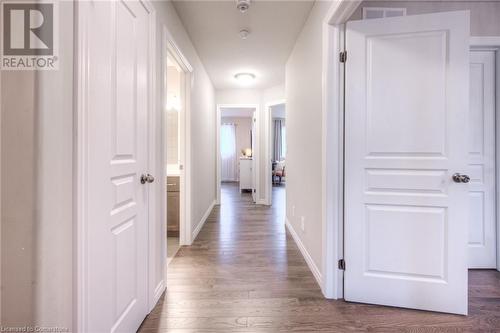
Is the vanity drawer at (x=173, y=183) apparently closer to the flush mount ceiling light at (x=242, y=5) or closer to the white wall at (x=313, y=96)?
the white wall at (x=313, y=96)

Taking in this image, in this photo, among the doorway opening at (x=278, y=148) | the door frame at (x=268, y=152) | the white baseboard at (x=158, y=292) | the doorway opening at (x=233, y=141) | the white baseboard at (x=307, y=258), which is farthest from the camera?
the doorway opening at (x=233, y=141)

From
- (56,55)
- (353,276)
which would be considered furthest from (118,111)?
(353,276)

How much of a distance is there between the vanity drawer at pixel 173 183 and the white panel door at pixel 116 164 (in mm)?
1404

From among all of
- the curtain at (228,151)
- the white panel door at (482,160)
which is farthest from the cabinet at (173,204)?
the curtain at (228,151)

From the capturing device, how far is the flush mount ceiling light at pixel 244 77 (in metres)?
3.97

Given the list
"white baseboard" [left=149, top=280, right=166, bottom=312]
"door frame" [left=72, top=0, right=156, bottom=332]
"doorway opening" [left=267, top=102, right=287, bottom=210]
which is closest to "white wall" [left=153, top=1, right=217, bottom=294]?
"white baseboard" [left=149, top=280, right=166, bottom=312]

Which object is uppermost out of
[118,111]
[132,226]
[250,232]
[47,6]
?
[47,6]

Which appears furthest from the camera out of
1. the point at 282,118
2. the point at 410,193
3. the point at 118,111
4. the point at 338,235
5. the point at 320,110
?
the point at 282,118

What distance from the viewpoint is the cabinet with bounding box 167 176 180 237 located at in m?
2.90

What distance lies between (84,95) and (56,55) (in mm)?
155

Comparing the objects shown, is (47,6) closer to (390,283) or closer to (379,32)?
(379,32)

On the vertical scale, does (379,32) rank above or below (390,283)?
above

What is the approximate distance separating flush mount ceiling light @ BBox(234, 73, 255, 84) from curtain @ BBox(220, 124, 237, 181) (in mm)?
4401

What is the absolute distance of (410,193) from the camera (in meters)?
1.58
